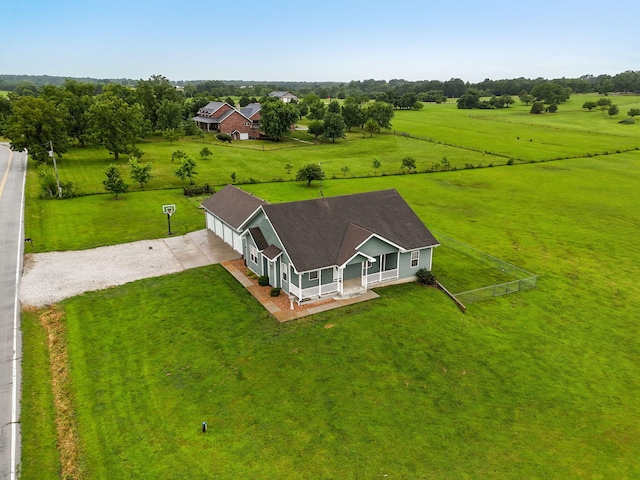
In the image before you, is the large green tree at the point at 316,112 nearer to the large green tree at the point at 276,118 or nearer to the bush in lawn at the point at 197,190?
the large green tree at the point at 276,118

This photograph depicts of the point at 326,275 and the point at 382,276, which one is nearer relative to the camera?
the point at 326,275

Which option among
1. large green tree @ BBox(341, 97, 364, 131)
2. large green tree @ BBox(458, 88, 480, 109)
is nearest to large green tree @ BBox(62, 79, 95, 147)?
large green tree @ BBox(341, 97, 364, 131)

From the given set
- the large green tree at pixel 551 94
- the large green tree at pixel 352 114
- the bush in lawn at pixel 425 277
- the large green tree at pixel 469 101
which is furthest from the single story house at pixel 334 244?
the large green tree at pixel 551 94

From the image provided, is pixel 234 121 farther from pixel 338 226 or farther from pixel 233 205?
pixel 338 226

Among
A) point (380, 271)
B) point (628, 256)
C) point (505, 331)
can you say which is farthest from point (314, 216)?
point (628, 256)

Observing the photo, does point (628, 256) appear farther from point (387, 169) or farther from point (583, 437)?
point (387, 169)

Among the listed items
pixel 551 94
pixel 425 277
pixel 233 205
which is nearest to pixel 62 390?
pixel 233 205

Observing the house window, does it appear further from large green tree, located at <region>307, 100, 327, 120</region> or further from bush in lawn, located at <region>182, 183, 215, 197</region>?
large green tree, located at <region>307, 100, 327, 120</region>
